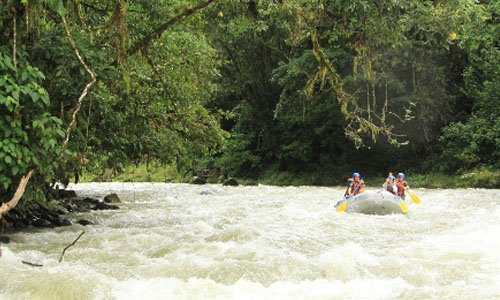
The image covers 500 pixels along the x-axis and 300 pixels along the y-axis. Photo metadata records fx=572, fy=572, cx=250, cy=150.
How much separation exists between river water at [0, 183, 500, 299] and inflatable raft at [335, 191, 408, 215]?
36 cm

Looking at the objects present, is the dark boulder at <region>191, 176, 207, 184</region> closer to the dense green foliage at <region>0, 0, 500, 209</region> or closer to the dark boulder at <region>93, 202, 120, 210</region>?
the dense green foliage at <region>0, 0, 500, 209</region>

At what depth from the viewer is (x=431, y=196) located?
1962 cm

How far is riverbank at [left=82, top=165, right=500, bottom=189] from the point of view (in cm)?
2261

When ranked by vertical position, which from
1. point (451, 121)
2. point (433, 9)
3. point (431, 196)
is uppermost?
point (433, 9)

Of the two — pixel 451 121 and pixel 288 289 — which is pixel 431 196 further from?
pixel 288 289

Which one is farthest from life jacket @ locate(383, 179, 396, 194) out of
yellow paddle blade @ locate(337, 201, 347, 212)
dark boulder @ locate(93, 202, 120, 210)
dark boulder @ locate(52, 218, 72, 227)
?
dark boulder @ locate(52, 218, 72, 227)

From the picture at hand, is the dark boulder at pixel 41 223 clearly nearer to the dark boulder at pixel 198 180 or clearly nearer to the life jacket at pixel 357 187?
the life jacket at pixel 357 187

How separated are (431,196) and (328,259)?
12630 millimetres

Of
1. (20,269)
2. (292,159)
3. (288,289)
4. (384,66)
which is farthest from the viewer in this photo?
(292,159)

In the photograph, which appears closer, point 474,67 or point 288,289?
point 288,289

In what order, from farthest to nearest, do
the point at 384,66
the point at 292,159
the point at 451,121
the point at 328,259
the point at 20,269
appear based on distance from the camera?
1. the point at 292,159
2. the point at 451,121
3. the point at 384,66
4. the point at 328,259
5. the point at 20,269

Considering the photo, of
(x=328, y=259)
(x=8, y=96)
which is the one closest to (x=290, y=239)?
(x=328, y=259)

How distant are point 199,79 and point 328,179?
52.3ft

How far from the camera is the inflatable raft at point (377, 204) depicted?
14.1 metres
